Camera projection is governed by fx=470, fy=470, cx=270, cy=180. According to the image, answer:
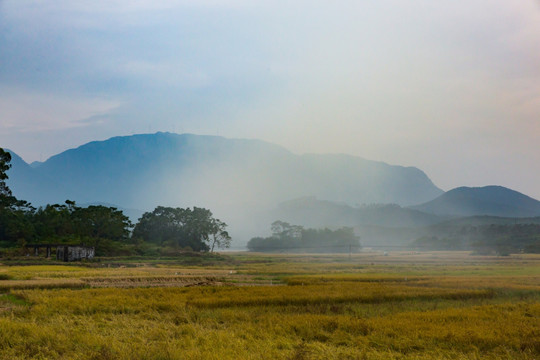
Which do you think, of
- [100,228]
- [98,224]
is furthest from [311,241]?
[100,228]

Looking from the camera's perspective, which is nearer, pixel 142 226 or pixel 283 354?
pixel 283 354

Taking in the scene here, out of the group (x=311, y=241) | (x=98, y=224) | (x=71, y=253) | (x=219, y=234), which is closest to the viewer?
(x=71, y=253)

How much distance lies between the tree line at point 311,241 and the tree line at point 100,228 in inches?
1869

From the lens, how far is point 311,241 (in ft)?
541

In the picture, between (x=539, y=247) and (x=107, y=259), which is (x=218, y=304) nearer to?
(x=107, y=259)

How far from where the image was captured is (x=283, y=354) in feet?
41.4

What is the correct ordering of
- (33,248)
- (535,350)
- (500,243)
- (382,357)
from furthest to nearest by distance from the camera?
(500,243) < (33,248) < (535,350) < (382,357)

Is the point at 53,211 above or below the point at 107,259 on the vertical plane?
above

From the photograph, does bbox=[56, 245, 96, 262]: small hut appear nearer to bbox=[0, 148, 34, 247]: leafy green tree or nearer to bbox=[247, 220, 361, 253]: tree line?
bbox=[0, 148, 34, 247]: leafy green tree

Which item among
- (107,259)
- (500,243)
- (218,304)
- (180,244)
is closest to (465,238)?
(500,243)

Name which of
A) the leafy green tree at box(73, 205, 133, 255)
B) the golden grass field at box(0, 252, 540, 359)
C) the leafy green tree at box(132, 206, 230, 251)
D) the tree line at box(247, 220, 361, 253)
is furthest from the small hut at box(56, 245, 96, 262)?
the tree line at box(247, 220, 361, 253)

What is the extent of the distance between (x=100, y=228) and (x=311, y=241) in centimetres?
9187

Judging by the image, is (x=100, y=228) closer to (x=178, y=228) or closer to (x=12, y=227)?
(x=12, y=227)

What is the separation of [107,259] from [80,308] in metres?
51.9
